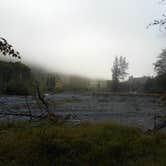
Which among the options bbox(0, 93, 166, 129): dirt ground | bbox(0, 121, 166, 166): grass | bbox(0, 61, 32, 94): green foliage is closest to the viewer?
bbox(0, 61, 32, 94): green foliage

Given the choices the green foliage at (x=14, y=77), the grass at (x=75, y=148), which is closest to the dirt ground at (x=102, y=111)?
the grass at (x=75, y=148)

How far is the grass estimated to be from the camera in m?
9.38

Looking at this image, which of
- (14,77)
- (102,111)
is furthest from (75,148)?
(102,111)

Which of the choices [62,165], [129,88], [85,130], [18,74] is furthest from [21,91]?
[129,88]

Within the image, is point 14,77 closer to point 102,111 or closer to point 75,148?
point 75,148

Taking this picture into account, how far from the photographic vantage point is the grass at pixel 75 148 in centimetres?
938

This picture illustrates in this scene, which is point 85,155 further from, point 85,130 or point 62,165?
point 85,130

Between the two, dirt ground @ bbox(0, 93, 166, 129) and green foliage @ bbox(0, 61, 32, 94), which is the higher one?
green foliage @ bbox(0, 61, 32, 94)

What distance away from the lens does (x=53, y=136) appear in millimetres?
11047

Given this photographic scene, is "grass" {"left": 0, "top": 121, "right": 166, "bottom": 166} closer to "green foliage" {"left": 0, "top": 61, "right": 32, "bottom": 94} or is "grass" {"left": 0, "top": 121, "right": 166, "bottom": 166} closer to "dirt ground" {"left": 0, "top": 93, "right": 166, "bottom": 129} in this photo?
"dirt ground" {"left": 0, "top": 93, "right": 166, "bottom": 129}

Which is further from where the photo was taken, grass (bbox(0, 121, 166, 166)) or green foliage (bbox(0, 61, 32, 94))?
grass (bbox(0, 121, 166, 166))

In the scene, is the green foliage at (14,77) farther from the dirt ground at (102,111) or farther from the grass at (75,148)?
the dirt ground at (102,111)

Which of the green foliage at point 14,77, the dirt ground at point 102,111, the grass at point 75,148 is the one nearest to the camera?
the green foliage at point 14,77

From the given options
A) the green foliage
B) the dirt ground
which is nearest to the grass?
the dirt ground
